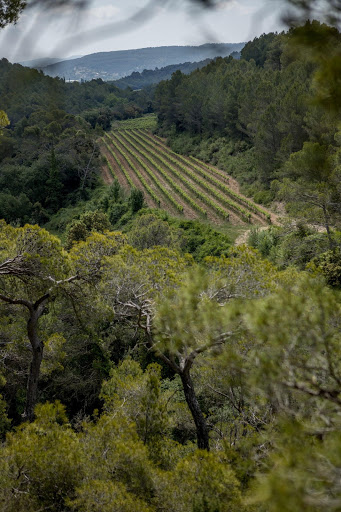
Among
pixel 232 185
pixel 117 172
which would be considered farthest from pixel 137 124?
pixel 232 185

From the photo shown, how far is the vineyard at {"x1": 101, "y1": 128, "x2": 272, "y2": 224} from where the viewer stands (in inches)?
888

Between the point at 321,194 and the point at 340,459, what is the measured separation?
1216 centimetres

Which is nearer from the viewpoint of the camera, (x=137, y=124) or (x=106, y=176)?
(x=106, y=176)

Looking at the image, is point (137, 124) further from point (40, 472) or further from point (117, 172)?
point (40, 472)

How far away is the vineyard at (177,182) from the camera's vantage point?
22.6 metres

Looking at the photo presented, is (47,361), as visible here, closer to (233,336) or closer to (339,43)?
(233,336)

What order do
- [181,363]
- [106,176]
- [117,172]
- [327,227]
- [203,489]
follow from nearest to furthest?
[203,489], [181,363], [327,227], [106,176], [117,172]

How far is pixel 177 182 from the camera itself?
95.2ft

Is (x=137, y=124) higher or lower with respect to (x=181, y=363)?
higher

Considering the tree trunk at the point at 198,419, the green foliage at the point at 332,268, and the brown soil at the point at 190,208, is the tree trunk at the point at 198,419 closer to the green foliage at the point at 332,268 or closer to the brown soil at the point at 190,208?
the green foliage at the point at 332,268

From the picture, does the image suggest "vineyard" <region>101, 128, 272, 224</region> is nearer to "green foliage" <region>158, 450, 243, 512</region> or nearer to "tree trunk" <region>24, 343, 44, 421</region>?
"tree trunk" <region>24, 343, 44, 421</region>

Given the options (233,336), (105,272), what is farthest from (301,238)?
(233,336)

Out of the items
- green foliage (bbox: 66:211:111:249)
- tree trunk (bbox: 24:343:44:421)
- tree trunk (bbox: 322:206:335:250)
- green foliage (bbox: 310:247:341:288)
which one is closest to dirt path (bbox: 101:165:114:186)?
green foliage (bbox: 66:211:111:249)

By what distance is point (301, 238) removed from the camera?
14.0 meters
